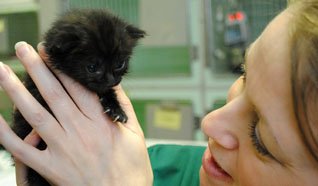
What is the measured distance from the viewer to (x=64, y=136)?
97cm

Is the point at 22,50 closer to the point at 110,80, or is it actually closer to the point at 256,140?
the point at 110,80

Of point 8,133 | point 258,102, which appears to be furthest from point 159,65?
point 258,102

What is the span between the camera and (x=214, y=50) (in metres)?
2.02

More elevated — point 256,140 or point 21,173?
point 256,140

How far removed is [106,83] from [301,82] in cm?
48

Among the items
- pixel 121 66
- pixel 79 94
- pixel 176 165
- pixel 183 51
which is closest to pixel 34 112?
pixel 79 94

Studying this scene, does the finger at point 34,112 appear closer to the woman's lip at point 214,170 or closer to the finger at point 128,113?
the finger at point 128,113

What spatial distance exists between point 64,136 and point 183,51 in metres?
1.20

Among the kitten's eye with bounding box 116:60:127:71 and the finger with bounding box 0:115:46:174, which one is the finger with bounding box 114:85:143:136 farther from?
the finger with bounding box 0:115:46:174

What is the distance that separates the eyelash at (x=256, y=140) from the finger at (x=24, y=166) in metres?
0.53

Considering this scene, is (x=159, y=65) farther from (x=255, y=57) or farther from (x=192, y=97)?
(x=255, y=57)

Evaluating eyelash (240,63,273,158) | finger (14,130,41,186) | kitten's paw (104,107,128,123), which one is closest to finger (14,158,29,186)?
finger (14,130,41,186)

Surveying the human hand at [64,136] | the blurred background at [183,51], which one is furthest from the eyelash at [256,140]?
the blurred background at [183,51]

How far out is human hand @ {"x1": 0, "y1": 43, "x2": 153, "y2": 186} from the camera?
3.15 ft
